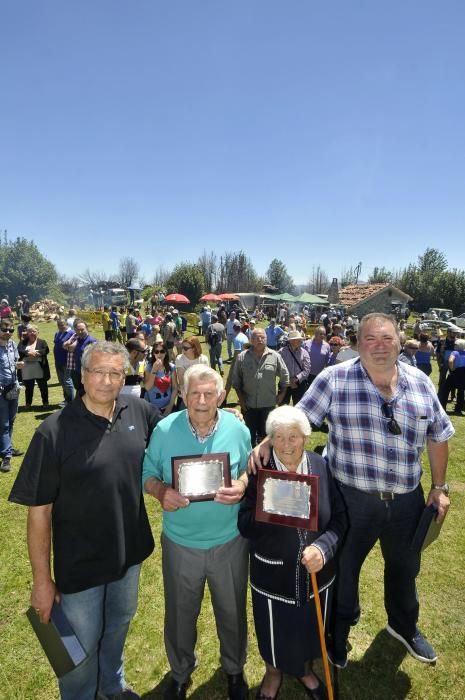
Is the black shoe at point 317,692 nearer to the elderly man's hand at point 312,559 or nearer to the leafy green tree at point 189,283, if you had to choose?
the elderly man's hand at point 312,559

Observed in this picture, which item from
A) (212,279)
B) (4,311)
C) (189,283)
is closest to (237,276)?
(212,279)

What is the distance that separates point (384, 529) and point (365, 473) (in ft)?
1.65

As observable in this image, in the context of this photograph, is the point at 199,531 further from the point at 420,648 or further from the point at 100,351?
the point at 420,648

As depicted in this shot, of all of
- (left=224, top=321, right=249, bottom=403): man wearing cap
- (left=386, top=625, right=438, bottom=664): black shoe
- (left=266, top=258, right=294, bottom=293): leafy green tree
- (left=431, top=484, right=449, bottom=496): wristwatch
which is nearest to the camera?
(left=431, top=484, right=449, bottom=496): wristwatch

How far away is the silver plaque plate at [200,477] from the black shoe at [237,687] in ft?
5.28

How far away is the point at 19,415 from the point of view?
360 inches

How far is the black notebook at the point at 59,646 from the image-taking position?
6.57ft

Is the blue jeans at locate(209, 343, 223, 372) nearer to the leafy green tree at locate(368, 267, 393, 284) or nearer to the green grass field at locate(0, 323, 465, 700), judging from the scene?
the green grass field at locate(0, 323, 465, 700)

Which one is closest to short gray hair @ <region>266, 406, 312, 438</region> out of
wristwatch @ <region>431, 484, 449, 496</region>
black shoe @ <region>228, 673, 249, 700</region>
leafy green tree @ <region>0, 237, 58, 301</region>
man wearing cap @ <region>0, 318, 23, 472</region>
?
wristwatch @ <region>431, 484, 449, 496</region>

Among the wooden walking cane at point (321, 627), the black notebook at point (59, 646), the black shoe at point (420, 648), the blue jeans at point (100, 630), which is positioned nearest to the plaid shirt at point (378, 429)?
the wooden walking cane at point (321, 627)

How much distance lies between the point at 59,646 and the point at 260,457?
1.52 metres

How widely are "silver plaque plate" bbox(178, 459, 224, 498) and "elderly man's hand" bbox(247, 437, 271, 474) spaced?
0.26 metres

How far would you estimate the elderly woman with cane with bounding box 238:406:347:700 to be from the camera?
225 cm

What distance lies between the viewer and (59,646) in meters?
2.00
